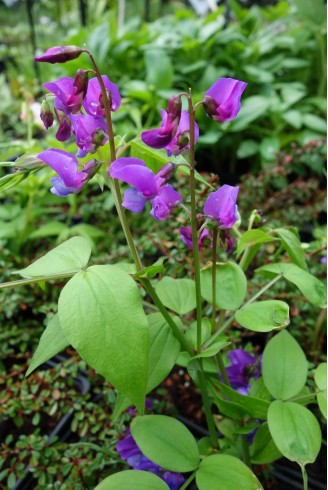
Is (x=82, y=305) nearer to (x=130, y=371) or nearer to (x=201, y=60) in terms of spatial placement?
(x=130, y=371)

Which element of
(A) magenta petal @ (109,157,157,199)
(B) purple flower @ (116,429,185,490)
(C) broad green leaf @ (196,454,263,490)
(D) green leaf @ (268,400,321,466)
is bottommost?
(B) purple flower @ (116,429,185,490)

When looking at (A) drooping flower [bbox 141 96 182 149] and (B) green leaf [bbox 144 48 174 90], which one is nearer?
(A) drooping flower [bbox 141 96 182 149]

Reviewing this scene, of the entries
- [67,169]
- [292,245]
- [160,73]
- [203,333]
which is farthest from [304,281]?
[160,73]

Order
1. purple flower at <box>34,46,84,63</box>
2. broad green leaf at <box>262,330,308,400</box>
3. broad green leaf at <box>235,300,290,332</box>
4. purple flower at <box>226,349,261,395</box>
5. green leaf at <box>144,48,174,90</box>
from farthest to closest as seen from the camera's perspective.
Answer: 1. green leaf at <box>144,48,174,90</box>
2. purple flower at <box>226,349,261,395</box>
3. broad green leaf at <box>262,330,308,400</box>
4. broad green leaf at <box>235,300,290,332</box>
5. purple flower at <box>34,46,84,63</box>

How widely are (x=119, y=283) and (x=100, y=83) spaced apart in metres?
0.21

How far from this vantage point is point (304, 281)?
2.22 ft

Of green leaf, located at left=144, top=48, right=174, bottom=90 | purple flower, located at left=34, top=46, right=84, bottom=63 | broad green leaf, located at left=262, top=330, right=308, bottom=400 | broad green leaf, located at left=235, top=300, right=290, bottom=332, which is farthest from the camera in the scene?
green leaf, located at left=144, top=48, right=174, bottom=90

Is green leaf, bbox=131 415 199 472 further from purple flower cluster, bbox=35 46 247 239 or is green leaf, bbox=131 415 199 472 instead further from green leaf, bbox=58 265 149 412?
purple flower cluster, bbox=35 46 247 239

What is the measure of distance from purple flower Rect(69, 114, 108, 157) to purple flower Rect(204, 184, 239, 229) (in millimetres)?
152

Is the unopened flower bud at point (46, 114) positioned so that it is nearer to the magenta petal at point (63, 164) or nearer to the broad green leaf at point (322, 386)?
the magenta petal at point (63, 164)

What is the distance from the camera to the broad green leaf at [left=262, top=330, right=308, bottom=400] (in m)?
0.67

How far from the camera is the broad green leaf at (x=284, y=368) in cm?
67

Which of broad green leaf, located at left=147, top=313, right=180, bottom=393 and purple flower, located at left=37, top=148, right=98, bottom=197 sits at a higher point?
purple flower, located at left=37, top=148, right=98, bottom=197

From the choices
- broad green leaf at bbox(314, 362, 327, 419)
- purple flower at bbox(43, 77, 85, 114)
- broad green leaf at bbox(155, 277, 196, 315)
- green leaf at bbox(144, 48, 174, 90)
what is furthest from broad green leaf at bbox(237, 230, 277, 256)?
green leaf at bbox(144, 48, 174, 90)
